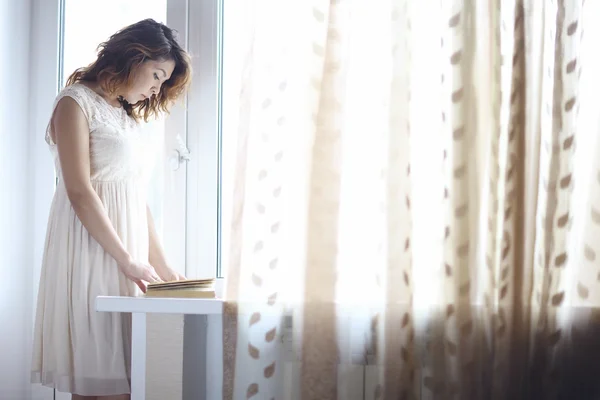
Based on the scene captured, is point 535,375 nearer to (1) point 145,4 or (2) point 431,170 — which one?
(2) point 431,170

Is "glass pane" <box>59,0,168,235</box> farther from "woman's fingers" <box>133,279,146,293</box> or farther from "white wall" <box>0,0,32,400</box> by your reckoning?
"woman's fingers" <box>133,279,146,293</box>

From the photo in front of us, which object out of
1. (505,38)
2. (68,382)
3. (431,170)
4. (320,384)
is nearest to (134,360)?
(68,382)

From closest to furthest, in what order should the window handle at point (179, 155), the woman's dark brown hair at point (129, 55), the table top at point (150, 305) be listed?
the table top at point (150, 305), the woman's dark brown hair at point (129, 55), the window handle at point (179, 155)

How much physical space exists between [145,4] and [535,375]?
5.07 ft

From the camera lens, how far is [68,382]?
62.9 inches

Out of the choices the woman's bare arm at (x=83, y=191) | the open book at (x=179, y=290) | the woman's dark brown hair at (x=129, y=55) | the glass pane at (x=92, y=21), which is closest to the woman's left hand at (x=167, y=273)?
the woman's bare arm at (x=83, y=191)

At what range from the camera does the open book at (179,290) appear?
146 centimetres

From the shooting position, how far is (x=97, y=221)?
5.18 feet

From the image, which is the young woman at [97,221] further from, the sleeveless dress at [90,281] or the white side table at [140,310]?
the white side table at [140,310]

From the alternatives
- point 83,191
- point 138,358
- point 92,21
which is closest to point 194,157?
point 83,191

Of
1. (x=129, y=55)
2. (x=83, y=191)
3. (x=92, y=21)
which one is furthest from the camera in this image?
(x=92, y=21)

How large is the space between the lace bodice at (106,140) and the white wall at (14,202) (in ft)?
1.19

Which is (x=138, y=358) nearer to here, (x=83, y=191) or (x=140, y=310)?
(x=140, y=310)

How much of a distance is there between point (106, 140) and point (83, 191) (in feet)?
0.51
